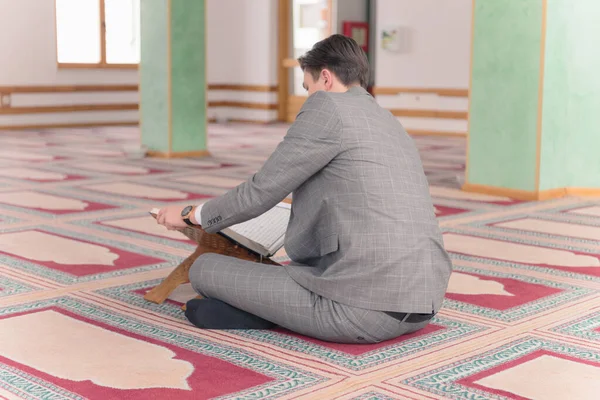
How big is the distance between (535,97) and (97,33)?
912 centimetres

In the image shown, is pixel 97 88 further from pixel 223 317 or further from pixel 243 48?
pixel 223 317

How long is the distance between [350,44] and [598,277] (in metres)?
1.97

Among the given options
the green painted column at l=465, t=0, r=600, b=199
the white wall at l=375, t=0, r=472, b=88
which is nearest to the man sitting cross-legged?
the green painted column at l=465, t=0, r=600, b=199

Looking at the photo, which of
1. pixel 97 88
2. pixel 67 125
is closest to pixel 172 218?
pixel 67 125

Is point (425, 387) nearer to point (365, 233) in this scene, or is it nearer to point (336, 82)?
point (365, 233)

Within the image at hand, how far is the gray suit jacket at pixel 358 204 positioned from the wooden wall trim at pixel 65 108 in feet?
36.2

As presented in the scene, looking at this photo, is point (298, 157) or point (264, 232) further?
point (264, 232)

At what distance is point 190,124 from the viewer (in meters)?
9.76

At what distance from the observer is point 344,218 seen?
10.1ft

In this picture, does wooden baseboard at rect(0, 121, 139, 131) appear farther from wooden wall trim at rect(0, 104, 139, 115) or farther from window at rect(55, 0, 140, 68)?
window at rect(55, 0, 140, 68)

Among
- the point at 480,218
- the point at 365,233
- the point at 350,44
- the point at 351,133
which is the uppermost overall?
the point at 350,44

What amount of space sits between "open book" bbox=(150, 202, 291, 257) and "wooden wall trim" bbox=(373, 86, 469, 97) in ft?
30.2

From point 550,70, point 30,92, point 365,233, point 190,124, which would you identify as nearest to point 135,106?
point 30,92

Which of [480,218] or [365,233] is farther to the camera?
[480,218]
